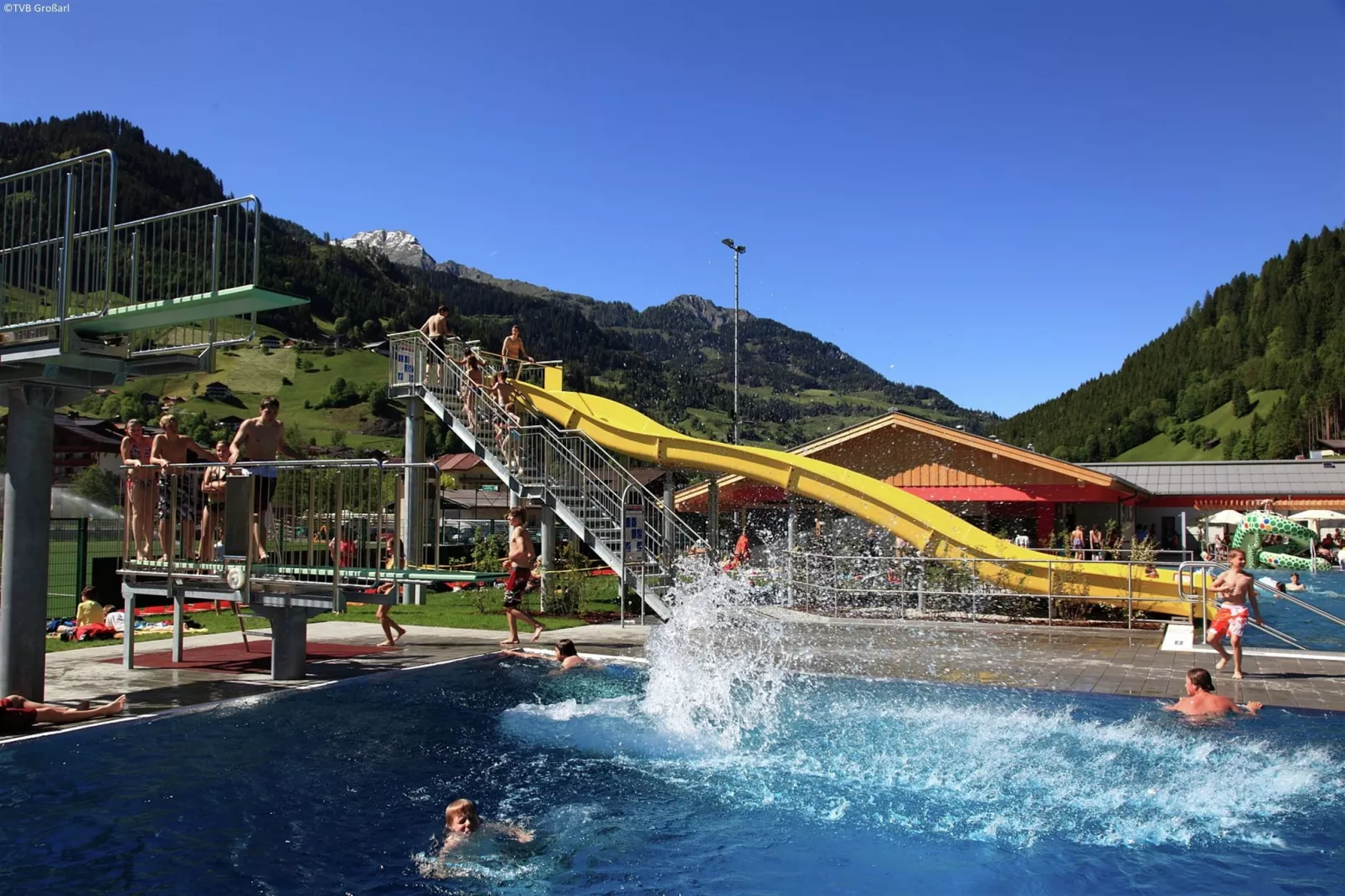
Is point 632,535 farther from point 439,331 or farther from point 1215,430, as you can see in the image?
point 1215,430

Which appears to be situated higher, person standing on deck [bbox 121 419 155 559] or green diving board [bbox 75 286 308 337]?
→ green diving board [bbox 75 286 308 337]

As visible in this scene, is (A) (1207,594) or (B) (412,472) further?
(A) (1207,594)

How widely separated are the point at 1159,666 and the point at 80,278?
14439 mm

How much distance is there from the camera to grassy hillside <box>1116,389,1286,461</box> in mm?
155875

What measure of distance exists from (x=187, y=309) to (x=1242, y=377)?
186284 millimetres

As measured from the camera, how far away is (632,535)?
60.8ft

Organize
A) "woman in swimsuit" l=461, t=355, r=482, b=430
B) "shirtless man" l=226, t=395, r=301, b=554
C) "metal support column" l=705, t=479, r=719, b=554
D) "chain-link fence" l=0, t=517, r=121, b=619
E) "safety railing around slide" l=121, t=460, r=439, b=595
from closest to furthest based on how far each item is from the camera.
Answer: "safety railing around slide" l=121, t=460, r=439, b=595, "shirtless man" l=226, t=395, r=301, b=554, "chain-link fence" l=0, t=517, r=121, b=619, "metal support column" l=705, t=479, r=719, b=554, "woman in swimsuit" l=461, t=355, r=482, b=430

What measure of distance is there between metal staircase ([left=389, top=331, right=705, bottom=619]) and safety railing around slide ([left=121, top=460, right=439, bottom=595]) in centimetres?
576

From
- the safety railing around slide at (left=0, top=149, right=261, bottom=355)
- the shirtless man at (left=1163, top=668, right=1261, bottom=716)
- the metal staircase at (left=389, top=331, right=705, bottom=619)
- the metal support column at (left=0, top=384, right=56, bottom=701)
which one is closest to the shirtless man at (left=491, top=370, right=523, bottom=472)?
the metal staircase at (left=389, top=331, right=705, bottom=619)

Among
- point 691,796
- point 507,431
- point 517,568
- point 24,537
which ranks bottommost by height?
point 691,796

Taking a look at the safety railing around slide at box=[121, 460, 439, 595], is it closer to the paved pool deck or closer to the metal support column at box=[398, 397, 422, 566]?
the metal support column at box=[398, 397, 422, 566]

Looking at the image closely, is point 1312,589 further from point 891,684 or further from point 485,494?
point 485,494

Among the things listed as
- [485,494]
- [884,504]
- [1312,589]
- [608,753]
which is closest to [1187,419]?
[485,494]

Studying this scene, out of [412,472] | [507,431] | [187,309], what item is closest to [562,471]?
[507,431]
